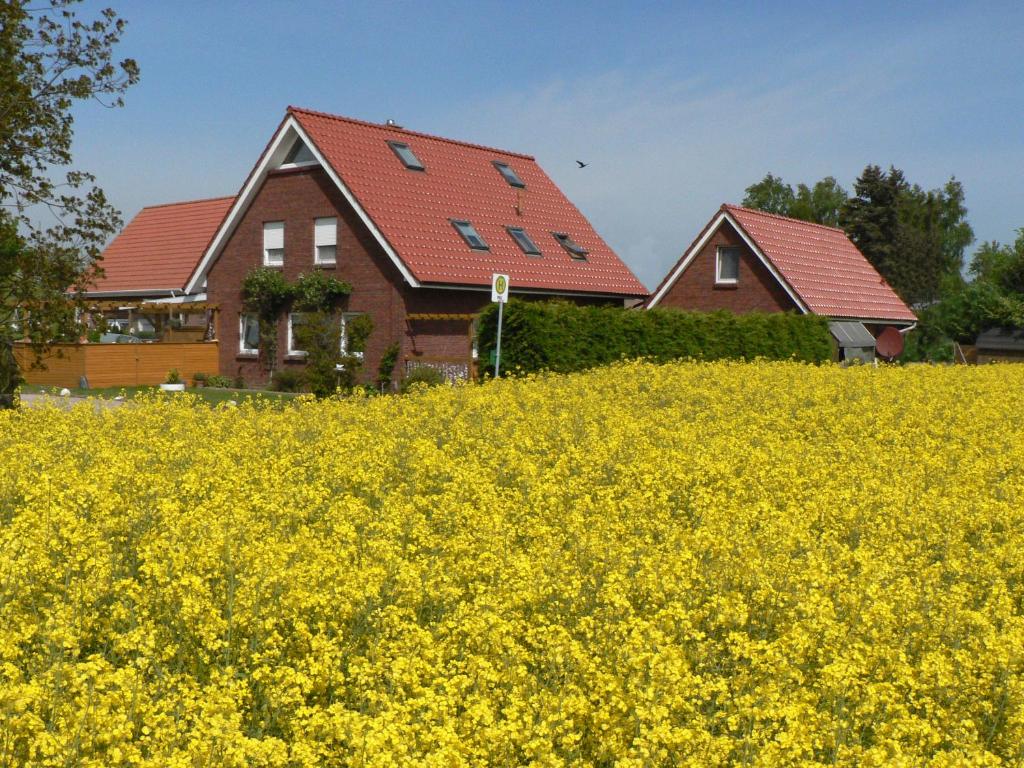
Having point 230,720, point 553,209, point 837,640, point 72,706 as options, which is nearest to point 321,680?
point 230,720

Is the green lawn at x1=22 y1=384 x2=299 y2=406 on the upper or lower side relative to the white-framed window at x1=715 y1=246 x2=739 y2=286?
lower

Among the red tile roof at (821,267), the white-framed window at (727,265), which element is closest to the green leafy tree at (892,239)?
the red tile roof at (821,267)

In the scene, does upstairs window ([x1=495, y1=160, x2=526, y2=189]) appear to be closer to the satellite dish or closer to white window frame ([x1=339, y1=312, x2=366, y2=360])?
white window frame ([x1=339, y1=312, x2=366, y2=360])

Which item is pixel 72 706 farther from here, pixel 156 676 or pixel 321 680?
pixel 321 680

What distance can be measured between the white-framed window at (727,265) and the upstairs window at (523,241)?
23.6 ft

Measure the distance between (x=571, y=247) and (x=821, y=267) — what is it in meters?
9.76

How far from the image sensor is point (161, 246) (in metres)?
40.2

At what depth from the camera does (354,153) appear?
2917cm

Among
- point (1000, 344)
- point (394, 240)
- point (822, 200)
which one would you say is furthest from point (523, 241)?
point (822, 200)

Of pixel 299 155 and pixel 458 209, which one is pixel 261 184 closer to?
pixel 299 155

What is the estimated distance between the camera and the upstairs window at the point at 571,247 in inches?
1281

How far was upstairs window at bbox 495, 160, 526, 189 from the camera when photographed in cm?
3375

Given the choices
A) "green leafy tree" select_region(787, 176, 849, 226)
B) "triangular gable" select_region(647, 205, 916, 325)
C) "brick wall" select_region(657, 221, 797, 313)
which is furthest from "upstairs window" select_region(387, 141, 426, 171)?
"green leafy tree" select_region(787, 176, 849, 226)

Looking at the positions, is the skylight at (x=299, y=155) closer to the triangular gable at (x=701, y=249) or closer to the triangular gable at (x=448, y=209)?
the triangular gable at (x=448, y=209)
